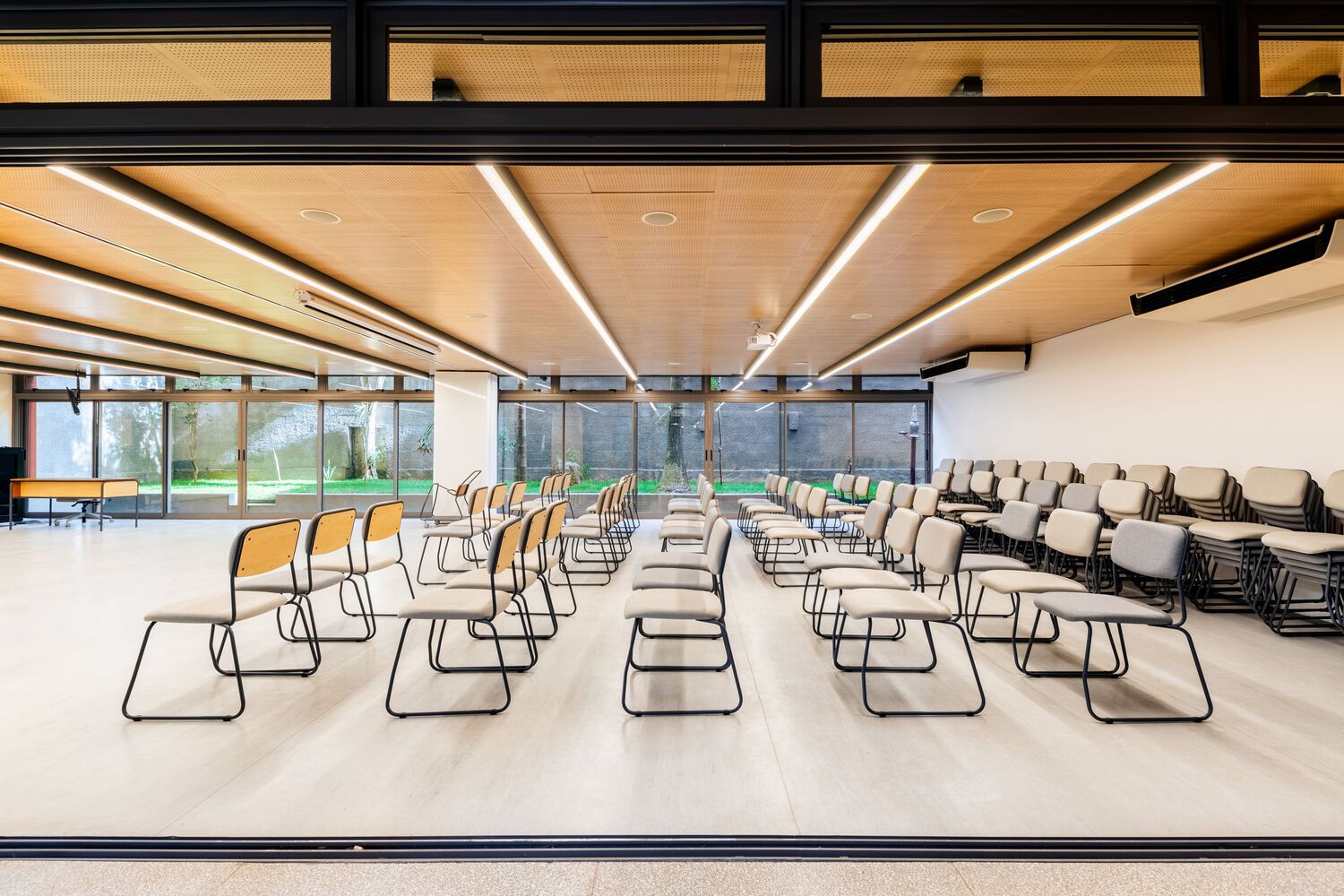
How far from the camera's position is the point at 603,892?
1663 millimetres

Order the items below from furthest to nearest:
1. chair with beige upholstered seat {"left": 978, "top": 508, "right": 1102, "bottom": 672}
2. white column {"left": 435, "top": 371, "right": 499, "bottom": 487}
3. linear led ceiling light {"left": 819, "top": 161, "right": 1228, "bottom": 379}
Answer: white column {"left": 435, "top": 371, "right": 499, "bottom": 487} < chair with beige upholstered seat {"left": 978, "top": 508, "right": 1102, "bottom": 672} < linear led ceiling light {"left": 819, "top": 161, "right": 1228, "bottom": 379}

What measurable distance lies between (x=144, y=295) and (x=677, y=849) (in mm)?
6808

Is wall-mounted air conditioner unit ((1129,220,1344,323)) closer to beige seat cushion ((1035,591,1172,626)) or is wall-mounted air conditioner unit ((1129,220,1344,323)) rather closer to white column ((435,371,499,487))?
beige seat cushion ((1035,591,1172,626))

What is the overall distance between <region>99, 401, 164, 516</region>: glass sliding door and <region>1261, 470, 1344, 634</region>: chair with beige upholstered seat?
1591cm

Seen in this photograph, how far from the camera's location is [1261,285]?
411cm

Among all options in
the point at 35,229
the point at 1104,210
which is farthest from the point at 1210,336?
the point at 35,229

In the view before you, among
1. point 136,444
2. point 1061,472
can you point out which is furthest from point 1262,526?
point 136,444

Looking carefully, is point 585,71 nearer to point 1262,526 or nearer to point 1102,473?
point 1262,526

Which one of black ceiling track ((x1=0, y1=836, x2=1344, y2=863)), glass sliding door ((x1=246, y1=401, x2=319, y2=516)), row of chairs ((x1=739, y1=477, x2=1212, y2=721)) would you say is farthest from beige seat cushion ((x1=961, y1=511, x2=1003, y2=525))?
glass sliding door ((x1=246, y1=401, x2=319, y2=516))

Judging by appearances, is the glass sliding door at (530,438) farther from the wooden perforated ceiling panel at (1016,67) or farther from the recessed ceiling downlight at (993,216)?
the wooden perforated ceiling panel at (1016,67)

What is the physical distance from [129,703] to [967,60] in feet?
15.2

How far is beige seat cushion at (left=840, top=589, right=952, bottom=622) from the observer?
277cm

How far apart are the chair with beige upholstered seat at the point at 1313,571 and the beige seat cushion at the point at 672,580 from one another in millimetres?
3939

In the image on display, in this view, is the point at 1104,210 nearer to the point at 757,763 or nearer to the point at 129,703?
the point at 757,763
